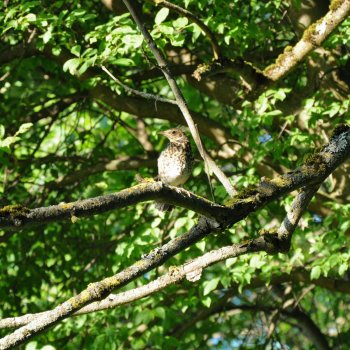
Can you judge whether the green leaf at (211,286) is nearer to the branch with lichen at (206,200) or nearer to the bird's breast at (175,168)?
the bird's breast at (175,168)

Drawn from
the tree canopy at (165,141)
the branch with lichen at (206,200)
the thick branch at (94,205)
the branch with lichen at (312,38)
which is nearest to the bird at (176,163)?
the tree canopy at (165,141)

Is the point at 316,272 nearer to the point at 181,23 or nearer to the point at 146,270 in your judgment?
the point at 181,23

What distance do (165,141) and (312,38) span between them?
275cm

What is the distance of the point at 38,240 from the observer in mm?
8094

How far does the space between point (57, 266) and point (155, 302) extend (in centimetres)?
164

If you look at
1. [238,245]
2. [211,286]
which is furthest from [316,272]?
[238,245]

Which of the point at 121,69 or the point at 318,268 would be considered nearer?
the point at 318,268

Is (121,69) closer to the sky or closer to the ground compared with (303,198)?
closer to the sky

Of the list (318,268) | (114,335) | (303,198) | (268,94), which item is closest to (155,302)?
(114,335)

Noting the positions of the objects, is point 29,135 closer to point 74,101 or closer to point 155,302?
point 74,101

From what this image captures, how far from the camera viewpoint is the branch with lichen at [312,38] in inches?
214

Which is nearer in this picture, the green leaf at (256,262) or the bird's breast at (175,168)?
the bird's breast at (175,168)

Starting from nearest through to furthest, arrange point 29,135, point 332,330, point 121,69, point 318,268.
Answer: point 318,268
point 121,69
point 29,135
point 332,330

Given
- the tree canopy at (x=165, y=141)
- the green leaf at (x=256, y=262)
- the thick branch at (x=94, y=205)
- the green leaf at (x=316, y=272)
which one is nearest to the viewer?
the thick branch at (x=94, y=205)
